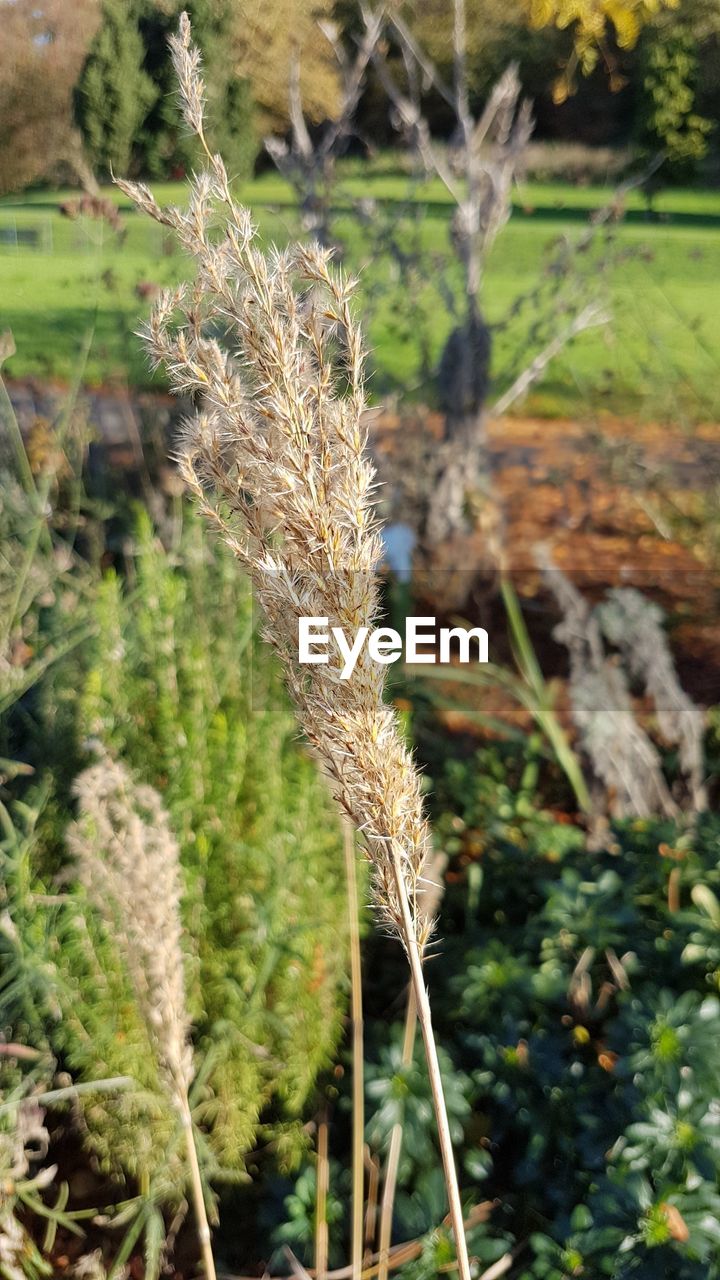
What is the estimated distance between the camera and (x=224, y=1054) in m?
1.54

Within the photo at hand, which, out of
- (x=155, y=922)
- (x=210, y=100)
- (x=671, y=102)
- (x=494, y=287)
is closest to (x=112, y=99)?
(x=210, y=100)


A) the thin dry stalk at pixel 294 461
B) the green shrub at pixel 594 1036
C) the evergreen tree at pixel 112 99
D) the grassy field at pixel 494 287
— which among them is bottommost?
the green shrub at pixel 594 1036

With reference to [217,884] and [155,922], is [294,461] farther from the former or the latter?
[217,884]

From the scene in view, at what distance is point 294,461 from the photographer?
58cm

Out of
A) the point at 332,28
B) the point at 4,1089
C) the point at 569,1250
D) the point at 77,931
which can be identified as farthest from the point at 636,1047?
the point at 332,28

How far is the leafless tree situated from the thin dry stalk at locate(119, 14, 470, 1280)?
2252mm

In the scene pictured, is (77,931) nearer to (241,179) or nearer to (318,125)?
(241,179)

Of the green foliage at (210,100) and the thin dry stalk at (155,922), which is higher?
the green foliage at (210,100)

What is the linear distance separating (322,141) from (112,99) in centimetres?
65

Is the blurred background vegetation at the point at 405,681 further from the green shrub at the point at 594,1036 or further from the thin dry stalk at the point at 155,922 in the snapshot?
the thin dry stalk at the point at 155,922

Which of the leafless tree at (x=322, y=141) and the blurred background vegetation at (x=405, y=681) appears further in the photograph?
the leafless tree at (x=322, y=141)

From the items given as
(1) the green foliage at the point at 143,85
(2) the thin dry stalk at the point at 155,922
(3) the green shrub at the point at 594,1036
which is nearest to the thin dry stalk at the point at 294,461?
(2) the thin dry stalk at the point at 155,922

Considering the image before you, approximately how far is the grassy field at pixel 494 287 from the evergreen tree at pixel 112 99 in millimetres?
153

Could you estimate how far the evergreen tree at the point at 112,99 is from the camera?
2.50m
